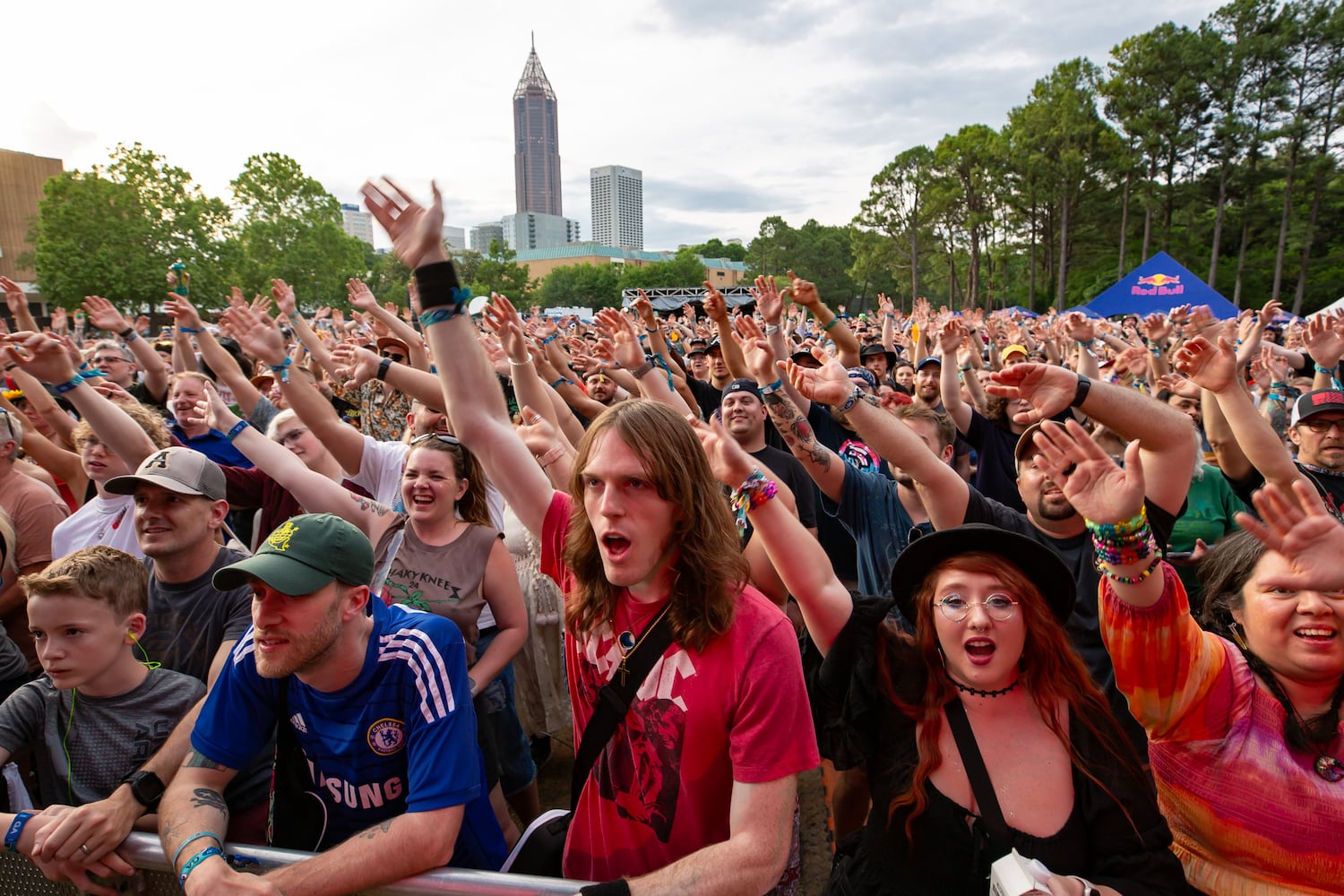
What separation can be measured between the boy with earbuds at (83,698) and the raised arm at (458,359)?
1.24 meters

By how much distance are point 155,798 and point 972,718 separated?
Answer: 7.42 feet

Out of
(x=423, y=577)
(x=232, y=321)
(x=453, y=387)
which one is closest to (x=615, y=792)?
(x=453, y=387)

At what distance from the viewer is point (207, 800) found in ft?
6.52

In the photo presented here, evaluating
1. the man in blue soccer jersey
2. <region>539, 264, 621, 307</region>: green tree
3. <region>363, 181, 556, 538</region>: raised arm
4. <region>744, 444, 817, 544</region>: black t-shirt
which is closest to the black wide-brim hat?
<region>363, 181, 556, 538</region>: raised arm

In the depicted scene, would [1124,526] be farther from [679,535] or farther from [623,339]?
[623,339]

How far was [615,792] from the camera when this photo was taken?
6.18 ft

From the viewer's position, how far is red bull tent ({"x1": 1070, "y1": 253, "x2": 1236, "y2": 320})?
17.9 m

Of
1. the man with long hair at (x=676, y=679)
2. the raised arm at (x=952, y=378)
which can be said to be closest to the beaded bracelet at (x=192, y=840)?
the man with long hair at (x=676, y=679)

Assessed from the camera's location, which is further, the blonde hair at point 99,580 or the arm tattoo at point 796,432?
the arm tattoo at point 796,432

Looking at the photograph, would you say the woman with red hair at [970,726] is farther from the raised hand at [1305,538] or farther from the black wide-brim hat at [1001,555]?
the raised hand at [1305,538]

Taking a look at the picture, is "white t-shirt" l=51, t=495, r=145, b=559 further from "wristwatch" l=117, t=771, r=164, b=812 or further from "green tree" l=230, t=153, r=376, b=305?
"green tree" l=230, t=153, r=376, b=305

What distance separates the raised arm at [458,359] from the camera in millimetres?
2275

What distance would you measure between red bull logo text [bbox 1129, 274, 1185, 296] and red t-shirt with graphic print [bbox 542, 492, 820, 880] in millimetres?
20567

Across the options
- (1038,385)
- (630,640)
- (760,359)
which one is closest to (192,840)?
(630,640)
